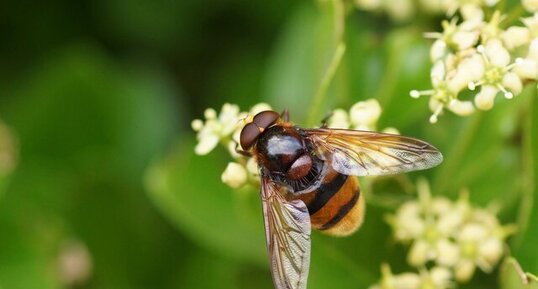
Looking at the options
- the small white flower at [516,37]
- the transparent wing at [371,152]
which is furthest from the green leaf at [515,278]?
the small white flower at [516,37]

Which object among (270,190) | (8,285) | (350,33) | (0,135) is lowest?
(8,285)

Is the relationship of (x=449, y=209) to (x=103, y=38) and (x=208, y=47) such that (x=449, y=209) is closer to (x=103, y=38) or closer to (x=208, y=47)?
(x=208, y=47)

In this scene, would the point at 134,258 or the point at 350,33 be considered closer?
the point at 350,33

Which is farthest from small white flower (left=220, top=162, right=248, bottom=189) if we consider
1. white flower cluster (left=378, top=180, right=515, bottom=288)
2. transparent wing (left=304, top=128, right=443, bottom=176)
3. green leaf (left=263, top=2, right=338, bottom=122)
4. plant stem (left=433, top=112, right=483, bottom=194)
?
green leaf (left=263, top=2, right=338, bottom=122)

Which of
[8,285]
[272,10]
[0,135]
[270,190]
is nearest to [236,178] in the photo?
[270,190]

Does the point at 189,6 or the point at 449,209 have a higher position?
the point at 189,6

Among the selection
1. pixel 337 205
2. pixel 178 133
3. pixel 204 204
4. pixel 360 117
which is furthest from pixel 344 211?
pixel 178 133
